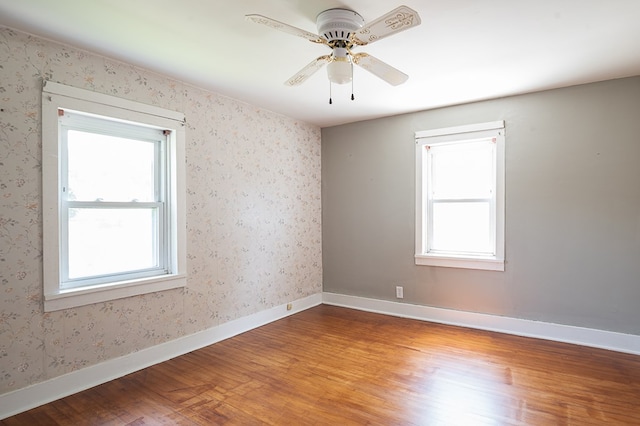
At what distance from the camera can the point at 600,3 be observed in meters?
1.96

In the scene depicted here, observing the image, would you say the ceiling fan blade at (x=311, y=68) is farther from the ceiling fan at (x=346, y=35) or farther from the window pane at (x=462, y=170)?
the window pane at (x=462, y=170)

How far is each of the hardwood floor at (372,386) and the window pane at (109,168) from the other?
4.78 feet

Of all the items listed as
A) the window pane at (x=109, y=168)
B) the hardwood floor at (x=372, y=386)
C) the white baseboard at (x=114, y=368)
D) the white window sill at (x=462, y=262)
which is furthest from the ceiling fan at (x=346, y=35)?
the white baseboard at (x=114, y=368)

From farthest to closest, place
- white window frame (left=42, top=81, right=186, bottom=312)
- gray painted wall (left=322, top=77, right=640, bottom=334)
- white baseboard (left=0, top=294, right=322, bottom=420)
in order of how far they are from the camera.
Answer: gray painted wall (left=322, top=77, right=640, bottom=334), white window frame (left=42, top=81, right=186, bottom=312), white baseboard (left=0, top=294, right=322, bottom=420)

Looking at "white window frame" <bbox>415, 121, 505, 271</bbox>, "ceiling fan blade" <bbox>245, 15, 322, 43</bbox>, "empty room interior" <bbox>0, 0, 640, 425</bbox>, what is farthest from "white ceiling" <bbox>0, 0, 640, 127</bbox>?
"white window frame" <bbox>415, 121, 505, 271</bbox>

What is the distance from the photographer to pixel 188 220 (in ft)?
10.6

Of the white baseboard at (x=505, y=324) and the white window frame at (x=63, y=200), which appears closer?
the white window frame at (x=63, y=200)

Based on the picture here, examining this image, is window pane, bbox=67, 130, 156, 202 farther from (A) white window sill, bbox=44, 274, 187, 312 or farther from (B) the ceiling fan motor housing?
(B) the ceiling fan motor housing

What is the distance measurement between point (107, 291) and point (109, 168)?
3.21 ft

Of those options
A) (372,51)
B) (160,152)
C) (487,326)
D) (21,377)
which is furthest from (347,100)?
(21,377)

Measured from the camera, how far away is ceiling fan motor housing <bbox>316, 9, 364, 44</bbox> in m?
2.00

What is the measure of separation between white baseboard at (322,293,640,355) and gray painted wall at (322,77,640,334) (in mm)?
67

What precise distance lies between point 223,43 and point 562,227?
135 inches

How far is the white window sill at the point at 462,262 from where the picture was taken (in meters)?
3.68
